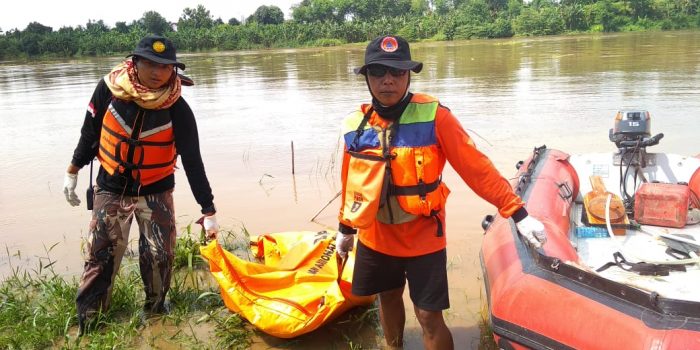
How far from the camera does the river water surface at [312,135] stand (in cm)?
461

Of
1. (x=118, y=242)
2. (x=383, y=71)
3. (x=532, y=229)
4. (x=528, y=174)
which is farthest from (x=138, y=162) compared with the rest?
(x=528, y=174)

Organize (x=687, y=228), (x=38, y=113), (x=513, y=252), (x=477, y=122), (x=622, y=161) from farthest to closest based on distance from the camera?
(x=38, y=113) < (x=477, y=122) < (x=622, y=161) < (x=687, y=228) < (x=513, y=252)

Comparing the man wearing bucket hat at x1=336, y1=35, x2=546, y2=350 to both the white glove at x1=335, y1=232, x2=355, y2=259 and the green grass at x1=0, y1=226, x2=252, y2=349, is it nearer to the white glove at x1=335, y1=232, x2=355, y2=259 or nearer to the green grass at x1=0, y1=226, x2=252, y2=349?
the white glove at x1=335, y1=232, x2=355, y2=259

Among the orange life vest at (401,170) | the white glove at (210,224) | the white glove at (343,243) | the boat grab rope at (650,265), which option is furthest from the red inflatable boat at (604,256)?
the white glove at (210,224)

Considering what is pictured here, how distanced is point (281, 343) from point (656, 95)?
9159 millimetres

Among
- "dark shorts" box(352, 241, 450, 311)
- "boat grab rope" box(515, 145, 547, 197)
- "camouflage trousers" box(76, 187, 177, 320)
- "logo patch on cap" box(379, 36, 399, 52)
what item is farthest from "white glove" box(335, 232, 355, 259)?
"boat grab rope" box(515, 145, 547, 197)

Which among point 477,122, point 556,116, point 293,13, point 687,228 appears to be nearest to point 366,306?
point 687,228

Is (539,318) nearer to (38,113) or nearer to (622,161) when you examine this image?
(622,161)

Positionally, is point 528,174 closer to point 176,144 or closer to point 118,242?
point 176,144

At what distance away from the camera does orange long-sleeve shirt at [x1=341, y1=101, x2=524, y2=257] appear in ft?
6.87

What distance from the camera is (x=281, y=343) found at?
9.31 feet

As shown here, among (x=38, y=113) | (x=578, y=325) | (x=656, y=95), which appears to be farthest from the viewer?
(x=38, y=113)

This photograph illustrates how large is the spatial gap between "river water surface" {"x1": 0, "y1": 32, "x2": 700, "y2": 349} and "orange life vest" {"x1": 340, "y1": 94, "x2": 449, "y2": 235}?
37.7 inches

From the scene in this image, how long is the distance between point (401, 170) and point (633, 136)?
103 inches
